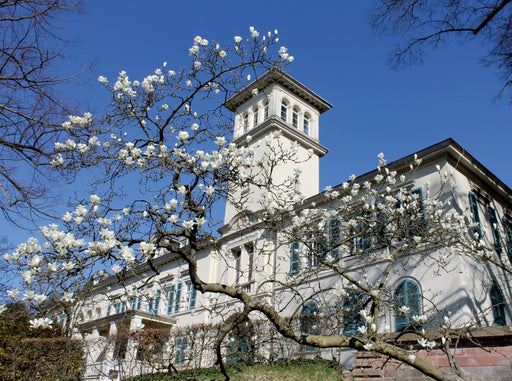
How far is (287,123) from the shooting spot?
2478cm

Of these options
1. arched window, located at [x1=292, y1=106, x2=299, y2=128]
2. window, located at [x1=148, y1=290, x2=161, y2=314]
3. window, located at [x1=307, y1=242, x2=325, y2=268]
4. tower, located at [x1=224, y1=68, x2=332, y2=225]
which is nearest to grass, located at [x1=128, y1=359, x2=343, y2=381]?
window, located at [x1=148, y1=290, x2=161, y2=314]

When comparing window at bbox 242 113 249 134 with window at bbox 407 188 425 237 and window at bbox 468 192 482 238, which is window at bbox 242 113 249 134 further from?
window at bbox 407 188 425 237

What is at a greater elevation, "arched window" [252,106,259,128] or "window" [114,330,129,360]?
"arched window" [252,106,259,128]

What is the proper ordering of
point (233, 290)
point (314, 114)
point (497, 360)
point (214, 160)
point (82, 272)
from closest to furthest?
point (82, 272) → point (233, 290) → point (497, 360) → point (214, 160) → point (314, 114)

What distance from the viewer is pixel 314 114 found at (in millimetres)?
27688

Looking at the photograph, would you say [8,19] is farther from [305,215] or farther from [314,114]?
[314,114]

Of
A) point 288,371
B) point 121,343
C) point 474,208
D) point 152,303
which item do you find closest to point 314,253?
point 152,303

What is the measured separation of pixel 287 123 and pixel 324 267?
17614mm

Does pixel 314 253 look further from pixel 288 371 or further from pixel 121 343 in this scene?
pixel 121 343

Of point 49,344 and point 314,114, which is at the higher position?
point 314,114

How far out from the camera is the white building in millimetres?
10203

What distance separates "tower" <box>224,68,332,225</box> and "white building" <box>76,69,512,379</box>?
3.2 inches

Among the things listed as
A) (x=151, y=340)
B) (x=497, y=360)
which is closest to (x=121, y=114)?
(x=497, y=360)

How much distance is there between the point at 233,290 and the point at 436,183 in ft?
40.6
